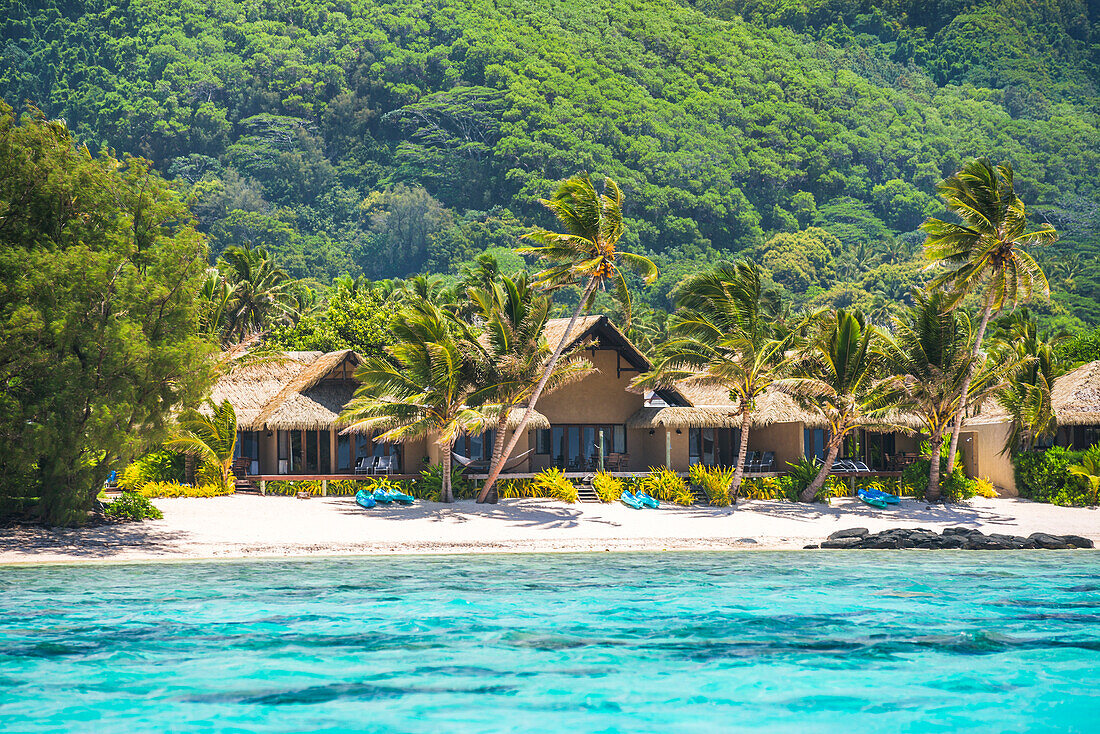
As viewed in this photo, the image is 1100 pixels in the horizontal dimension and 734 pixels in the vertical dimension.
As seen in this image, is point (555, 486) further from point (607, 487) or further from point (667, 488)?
point (667, 488)

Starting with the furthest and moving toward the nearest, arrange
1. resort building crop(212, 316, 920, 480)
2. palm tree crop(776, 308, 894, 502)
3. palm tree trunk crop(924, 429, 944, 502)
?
1. resort building crop(212, 316, 920, 480)
2. palm tree trunk crop(924, 429, 944, 502)
3. palm tree crop(776, 308, 894, 502)

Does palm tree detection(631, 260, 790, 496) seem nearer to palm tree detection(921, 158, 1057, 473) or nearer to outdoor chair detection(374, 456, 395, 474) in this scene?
palm tree detection(921, 158, 1057, 473)

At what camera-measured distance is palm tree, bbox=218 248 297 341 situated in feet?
157

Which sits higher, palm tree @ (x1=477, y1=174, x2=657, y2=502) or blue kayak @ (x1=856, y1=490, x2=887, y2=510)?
palm tree @ (x1=477, y1=174, x2=657, y2=502)

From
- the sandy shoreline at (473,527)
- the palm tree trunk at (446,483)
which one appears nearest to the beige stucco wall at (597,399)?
the sandy shoreline at (473,527)

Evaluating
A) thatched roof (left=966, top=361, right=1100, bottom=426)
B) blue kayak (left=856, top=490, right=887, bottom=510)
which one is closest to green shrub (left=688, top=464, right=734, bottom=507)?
blue kayak (left=856, top=490, right=887, bottom=510)

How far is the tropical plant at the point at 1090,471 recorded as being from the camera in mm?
26031

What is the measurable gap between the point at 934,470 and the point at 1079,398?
4.22m

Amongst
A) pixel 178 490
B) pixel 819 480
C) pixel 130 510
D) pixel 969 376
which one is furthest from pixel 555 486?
pixel 969 376

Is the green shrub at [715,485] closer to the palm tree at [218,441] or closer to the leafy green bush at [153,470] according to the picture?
the palm tree at [218,441]

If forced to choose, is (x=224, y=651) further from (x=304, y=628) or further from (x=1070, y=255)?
(x=1070, y=255)

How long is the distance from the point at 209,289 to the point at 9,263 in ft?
47.9

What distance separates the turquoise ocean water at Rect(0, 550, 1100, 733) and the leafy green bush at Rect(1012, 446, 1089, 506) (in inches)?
346

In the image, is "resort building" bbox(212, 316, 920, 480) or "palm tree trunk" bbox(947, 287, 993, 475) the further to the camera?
"resort building" bbox(212, 316, 920, 480)
